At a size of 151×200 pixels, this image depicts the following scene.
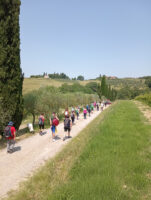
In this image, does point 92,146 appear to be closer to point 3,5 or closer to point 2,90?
point 2,90

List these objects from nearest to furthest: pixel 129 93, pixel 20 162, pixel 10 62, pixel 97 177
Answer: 1. pixel 97 177
2. pixel 20 162
3. pixel 10 62
4. pixel 129 93

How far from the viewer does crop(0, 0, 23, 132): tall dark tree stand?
33.6ft

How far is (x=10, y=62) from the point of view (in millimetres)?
10820

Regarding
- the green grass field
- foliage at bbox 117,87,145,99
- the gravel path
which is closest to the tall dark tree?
Answer: the gravel path

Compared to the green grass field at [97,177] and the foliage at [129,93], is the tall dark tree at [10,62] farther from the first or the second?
the foliage at [129,93]

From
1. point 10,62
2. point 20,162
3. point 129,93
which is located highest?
point 10,62

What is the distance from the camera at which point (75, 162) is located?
4.83 meters

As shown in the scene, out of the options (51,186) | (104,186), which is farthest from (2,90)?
(104,186)

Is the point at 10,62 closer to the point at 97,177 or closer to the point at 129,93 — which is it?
the point at 97,177

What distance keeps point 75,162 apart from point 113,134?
Answer: 359 cm

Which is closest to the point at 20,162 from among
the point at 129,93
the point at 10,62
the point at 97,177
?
the point at 97,177

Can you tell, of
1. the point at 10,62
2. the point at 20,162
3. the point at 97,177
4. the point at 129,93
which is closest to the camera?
the point at 97,177

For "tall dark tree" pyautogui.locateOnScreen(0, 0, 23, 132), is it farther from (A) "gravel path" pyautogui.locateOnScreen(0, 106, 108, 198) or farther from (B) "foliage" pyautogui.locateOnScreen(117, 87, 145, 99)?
(B) "foliage" pyautogui.locateOnScreen(117, 87, 145, 99)

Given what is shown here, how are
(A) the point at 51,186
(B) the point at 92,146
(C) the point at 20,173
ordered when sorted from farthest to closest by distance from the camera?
(B) the point at 92,146 → (C) the point at 20,173 → (A) the point at 51,186
